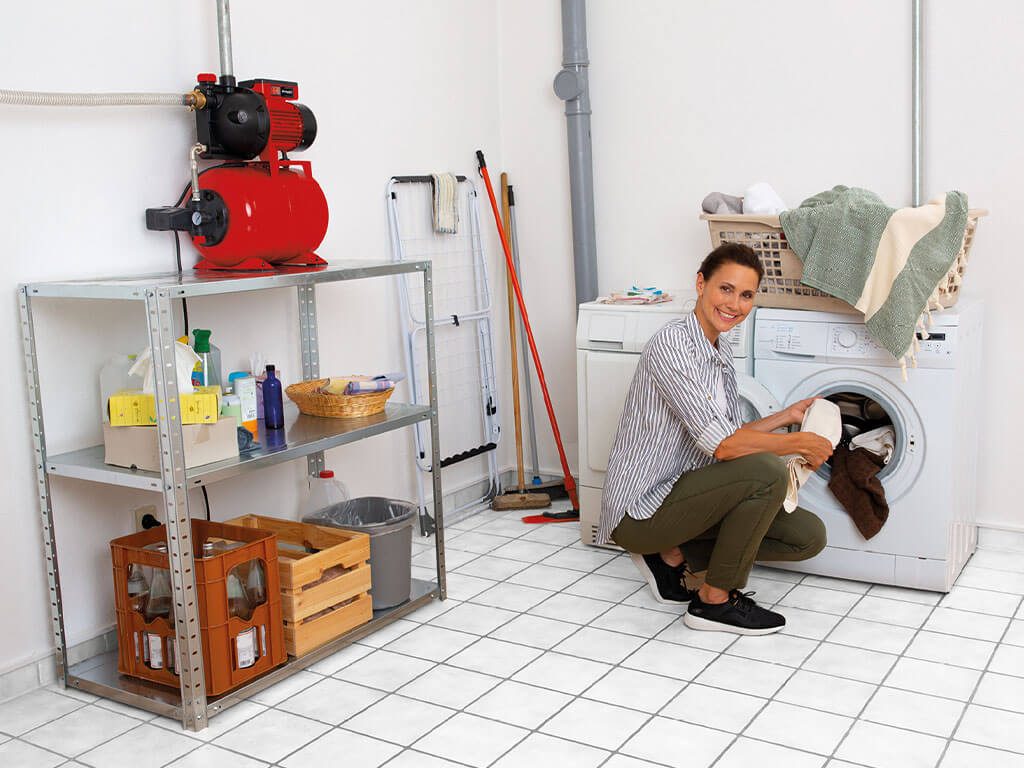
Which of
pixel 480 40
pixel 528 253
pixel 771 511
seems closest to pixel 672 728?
pixel 771 511

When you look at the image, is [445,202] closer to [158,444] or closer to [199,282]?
[199,282]

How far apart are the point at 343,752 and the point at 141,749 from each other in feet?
1.63

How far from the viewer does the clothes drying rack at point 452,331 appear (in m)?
3.98

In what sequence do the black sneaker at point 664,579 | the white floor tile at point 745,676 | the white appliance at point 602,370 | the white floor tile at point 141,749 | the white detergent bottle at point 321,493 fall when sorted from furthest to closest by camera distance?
the white appliance at point 602,370, the white detergent bottle at point 321,493, the black sneaker at point 664,579, the white floor tile at point 745,676, the white floor tile at point 141,749

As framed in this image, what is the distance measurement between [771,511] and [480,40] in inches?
99.3

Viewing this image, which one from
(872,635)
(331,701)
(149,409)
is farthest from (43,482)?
(872,635)

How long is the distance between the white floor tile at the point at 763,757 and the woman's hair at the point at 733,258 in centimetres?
128

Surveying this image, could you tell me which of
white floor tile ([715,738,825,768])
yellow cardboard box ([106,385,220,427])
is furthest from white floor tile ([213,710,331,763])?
white floor tile ([715,738,825,768])

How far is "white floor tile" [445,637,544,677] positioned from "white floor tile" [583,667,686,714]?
0.25 m

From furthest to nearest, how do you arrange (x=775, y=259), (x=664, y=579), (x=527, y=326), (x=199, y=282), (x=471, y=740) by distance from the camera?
(x=527, y=326) < (x=775, y=259) < (x=664, y=579) < (x=199, y=282) < (x=471, y=740)

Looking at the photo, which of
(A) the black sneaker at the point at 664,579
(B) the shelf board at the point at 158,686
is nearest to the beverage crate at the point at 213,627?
(B) the shelf board at the point at 158,686

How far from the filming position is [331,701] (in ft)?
8.68

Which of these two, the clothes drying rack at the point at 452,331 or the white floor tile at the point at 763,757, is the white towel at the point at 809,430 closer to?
the white floor tile at the point at 763,757

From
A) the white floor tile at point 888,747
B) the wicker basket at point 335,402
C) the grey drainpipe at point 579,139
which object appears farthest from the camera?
the grey drainpipe at point 579,139
